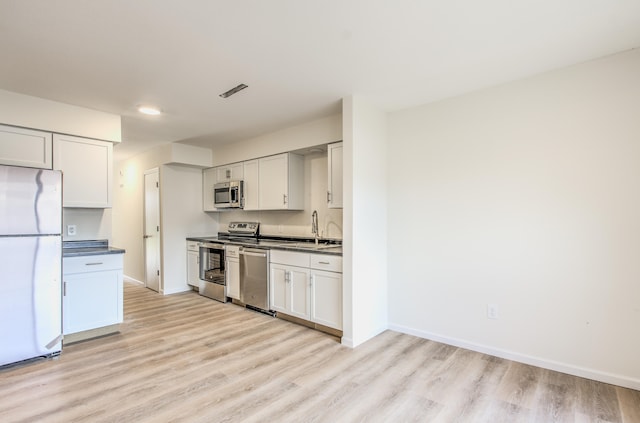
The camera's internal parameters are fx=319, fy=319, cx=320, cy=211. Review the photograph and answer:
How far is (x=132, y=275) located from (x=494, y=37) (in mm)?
6600

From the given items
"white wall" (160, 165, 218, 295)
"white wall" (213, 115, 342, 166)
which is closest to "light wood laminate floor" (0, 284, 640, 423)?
"white wall" (160, 165, 218, 295)

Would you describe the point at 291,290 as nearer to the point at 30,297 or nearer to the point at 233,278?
the point at 233,278

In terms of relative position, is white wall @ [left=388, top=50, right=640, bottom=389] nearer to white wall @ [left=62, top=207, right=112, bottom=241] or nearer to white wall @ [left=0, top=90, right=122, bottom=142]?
white wall @ [left=0, top=90, right=122, bottom=142]

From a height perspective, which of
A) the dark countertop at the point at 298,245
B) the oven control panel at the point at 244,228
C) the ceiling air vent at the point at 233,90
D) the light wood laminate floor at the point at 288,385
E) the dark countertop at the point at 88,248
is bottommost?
the light wood laminate floor at the point at 288,385

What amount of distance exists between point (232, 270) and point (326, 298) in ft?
5.70

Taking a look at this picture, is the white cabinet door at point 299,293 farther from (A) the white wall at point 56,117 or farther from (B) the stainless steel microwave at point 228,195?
(A) the white wall at point 56,117

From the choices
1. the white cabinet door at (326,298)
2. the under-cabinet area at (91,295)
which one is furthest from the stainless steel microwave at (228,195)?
the white cabinet door at (326,298)

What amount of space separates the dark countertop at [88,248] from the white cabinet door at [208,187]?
1862 mm

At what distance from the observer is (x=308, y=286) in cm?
349

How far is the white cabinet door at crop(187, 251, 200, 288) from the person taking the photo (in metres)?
5.10

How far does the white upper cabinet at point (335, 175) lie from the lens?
3566 millimetres

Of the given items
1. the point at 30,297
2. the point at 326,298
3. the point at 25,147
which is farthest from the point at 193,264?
the point at 326,298

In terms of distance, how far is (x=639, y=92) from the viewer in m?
2.26

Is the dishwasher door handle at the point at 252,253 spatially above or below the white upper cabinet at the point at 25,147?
below
